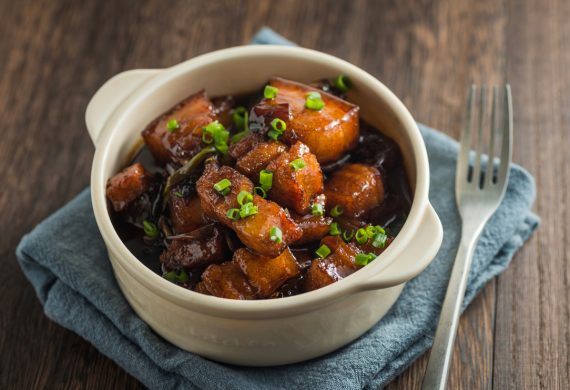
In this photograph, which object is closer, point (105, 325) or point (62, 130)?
point (105, 325)

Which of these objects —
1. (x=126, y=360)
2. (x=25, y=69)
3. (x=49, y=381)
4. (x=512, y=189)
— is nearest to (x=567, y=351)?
(x=512, y=189)

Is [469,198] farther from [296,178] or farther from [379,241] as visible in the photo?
[296,178]

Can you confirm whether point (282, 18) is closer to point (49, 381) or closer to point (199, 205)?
point (199, 205)

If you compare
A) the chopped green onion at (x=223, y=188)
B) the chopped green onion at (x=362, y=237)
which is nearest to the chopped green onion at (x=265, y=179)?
the chopped green onion at (x=223, y=188)

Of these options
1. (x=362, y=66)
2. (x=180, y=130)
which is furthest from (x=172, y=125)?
(x=362, y=66)

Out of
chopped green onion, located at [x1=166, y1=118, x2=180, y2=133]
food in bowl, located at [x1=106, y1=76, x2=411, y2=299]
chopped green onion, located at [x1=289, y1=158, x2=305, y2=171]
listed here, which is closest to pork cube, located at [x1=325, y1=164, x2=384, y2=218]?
food in bowl, located at [x1=106, y1=76, x2=411, y2=299]

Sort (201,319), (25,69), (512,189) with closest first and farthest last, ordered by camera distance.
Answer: (201,319) < (512,189) < (25,69)
